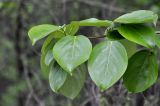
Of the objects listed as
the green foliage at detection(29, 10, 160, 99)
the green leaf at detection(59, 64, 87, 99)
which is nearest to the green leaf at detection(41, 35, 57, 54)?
the green foliage at detection(29, 10, 160, 99)

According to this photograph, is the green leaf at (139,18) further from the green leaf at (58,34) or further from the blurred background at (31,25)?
the blurred background at (31,25)

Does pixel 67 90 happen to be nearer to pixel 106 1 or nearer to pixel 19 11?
pixel 19 11

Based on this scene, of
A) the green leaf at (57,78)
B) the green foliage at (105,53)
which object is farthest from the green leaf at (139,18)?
the green leaf at (57,78)

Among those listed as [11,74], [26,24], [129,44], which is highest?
[129,44]

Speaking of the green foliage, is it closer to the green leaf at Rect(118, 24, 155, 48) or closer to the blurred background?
the green leaf at Rect(118, 24, 155, 48)

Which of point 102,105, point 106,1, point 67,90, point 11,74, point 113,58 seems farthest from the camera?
point 11,74

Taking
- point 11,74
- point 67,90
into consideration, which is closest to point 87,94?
point 67,90

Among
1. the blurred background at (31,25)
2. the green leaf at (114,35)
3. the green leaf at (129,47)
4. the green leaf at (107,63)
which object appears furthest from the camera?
the blurred background at (31,25)
